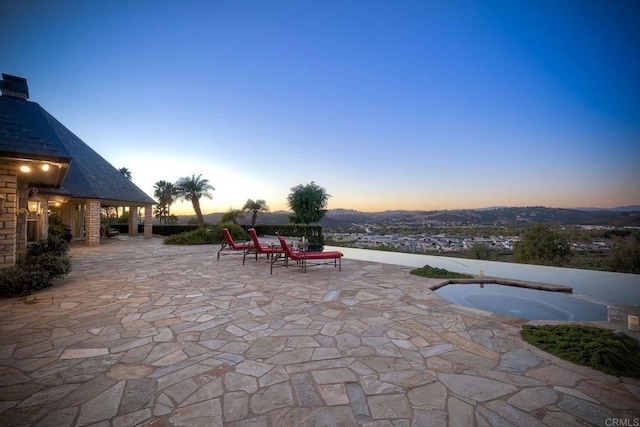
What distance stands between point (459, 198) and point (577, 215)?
23.8 feet

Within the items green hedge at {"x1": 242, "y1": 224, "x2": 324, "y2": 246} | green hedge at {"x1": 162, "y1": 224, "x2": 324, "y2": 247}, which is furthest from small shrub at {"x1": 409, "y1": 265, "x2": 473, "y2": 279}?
green hedge at {"x1": 242, "y1": 224, "x2": 324, "y2": 246}

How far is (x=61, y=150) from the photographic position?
194 inches

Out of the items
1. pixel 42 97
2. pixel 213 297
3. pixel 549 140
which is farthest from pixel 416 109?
pixel 42 97

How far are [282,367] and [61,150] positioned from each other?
605 centimetres

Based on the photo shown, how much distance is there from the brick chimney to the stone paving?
7337mm

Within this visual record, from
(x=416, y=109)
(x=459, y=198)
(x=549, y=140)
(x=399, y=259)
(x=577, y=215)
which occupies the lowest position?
(x=399, y=259)

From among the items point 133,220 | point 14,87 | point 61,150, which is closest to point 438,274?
point 61,150

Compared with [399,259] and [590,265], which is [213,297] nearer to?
[399,259]

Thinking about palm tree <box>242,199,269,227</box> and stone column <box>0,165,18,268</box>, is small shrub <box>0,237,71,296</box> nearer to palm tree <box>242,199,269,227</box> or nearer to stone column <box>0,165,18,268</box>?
stone column <box>0,165,18,268</box>

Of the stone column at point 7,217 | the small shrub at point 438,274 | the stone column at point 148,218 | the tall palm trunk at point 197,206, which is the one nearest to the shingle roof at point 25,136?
the stone column at point 7,217

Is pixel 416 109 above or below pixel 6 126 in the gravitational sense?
above

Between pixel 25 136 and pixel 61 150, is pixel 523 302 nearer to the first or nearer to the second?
pixel 61 150

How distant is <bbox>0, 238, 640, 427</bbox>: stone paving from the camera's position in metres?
1.93

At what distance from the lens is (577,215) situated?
1268cm
